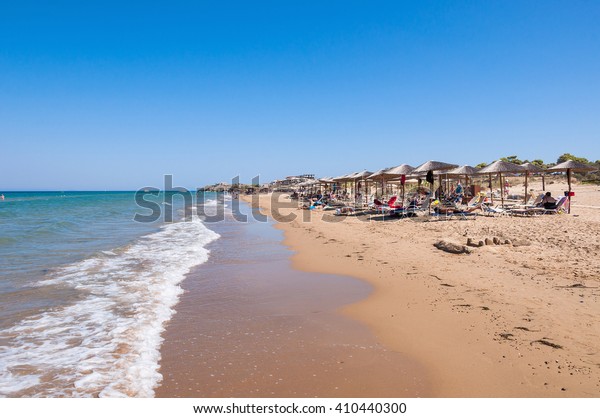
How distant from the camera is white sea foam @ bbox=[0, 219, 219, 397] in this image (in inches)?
127

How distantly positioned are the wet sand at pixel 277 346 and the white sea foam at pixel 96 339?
0.25m

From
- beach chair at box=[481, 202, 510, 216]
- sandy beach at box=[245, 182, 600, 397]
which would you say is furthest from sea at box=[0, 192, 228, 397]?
beach chair at box=[481, 202, 510, 216]

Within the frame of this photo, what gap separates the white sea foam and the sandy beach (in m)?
2.57

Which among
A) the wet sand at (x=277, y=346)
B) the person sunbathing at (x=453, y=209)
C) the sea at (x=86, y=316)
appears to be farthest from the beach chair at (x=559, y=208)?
the sea at (x=86, y=316)

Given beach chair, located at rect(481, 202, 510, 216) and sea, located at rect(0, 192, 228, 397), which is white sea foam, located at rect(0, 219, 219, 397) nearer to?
sea, located at rect(0, 192, 228, 397)

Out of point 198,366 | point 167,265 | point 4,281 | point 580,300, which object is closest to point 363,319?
point 198,366

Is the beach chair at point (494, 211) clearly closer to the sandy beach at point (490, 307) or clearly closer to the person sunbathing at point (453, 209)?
the person sunbathing at point (453, 209)

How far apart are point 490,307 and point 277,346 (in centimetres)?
283

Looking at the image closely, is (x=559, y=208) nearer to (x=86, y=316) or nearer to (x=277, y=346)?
(x=277, y=346)

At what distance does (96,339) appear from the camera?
4.20 meters

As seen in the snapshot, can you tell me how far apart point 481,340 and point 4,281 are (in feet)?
26.6

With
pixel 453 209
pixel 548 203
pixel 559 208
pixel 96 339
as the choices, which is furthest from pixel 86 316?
pixel 559 208
